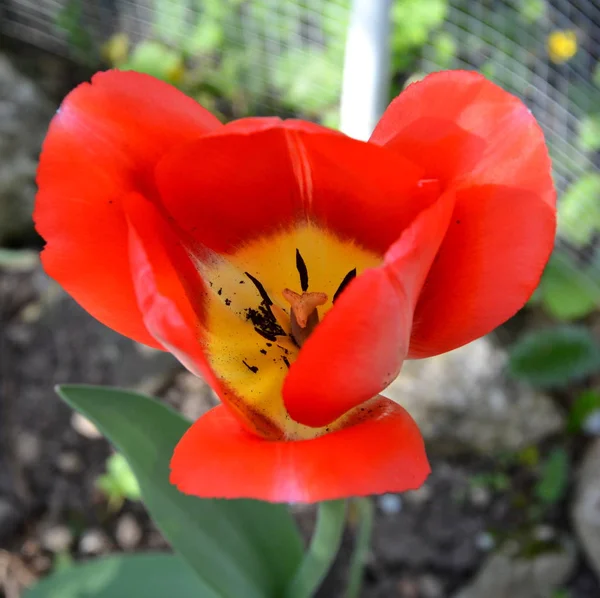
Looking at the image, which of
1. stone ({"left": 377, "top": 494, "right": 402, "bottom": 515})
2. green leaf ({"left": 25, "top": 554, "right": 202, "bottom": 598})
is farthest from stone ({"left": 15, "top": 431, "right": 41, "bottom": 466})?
stone ({"left": 377, "top": 494, "right": 402, "bottom": 515})

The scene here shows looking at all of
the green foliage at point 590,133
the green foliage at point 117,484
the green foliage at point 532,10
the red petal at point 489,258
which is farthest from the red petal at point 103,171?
the green foliage at point 532,10

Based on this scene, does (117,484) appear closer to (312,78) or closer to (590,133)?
(312,78)

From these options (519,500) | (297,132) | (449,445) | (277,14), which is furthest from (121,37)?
(297,132)

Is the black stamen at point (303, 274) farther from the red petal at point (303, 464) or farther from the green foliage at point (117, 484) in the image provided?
the green foliage at point (117, 484)

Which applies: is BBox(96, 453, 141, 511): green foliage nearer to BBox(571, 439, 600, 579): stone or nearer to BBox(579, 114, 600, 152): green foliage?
BBox(571, 439, 600, 579): stone

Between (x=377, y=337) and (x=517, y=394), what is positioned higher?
(x=377, y=337)

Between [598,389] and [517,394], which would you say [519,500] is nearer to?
[517,394]

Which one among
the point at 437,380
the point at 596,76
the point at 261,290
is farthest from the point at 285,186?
the point at 596,76
